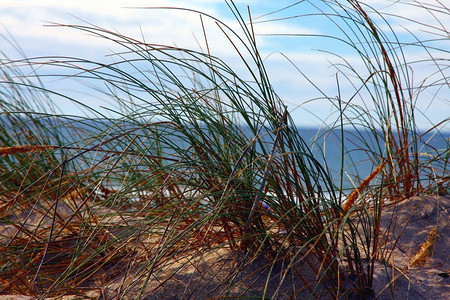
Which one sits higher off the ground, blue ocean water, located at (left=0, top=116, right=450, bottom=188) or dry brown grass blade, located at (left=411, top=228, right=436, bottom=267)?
blue ocean water, located at (left=0, top=116, right=450, bottom=188)

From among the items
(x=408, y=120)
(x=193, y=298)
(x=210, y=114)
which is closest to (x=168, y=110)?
(x=210, y=114)

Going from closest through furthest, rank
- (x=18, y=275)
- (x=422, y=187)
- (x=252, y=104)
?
(x=252, y=104), (x=18, y=275), (x=422, y=187)

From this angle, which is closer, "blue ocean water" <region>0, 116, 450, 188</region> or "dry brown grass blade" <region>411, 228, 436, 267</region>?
"blue ocean water" <region>0, 116, 450, 188</region>

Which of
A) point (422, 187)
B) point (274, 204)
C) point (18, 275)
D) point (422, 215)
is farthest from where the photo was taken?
point (422, 187)

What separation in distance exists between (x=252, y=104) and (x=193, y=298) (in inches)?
23.2

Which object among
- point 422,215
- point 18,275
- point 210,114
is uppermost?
point 210,114

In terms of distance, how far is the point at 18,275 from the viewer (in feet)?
5.20

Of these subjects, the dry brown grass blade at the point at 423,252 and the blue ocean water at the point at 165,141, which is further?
Answer: the dry brown grass blade at the point at 423,252

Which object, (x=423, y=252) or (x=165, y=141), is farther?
(x=423, y=252)

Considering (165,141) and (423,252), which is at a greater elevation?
(165,141)

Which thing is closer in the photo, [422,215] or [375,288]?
[375,288]

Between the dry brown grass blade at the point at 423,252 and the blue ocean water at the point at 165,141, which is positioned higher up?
the blue ocean water at the point at 165,141

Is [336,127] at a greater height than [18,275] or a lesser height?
greater

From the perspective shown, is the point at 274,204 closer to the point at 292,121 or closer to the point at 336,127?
the point at 292,121
